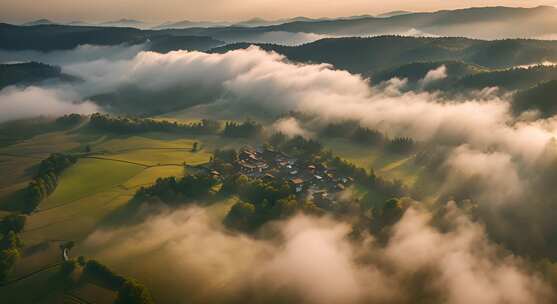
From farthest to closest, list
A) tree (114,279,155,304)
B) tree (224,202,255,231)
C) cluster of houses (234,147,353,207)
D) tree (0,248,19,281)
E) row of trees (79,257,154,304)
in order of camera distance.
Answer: cluster of houses (234,147,353,207) < tree (224,202,255,231) < tree (0,248,19,281) < row of trees (79,257,154,304) < tree (114,279,155,304)

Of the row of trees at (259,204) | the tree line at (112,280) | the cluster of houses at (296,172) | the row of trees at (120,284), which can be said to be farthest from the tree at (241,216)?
the tree line at (112,280)

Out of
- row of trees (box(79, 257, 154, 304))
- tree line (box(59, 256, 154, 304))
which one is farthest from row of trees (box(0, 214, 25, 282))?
row of trees (box(79, 257, 154, 304))

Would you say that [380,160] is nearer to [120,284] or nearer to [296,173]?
[296,173]

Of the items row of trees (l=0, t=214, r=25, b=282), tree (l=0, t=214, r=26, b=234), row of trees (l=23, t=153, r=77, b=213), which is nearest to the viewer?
row of trees (l=0, t=214, r=25, b=282)

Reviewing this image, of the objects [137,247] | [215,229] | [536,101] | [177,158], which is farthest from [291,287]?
[536,101]

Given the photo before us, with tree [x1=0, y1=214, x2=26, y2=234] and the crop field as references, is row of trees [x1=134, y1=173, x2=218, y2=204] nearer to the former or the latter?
tree [x1=0, y1=214, x2=26, y2=234]

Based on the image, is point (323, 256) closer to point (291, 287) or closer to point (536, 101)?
point (291, 287)

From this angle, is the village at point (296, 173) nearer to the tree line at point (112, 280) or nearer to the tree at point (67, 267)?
the tree line at point (112, 280)
